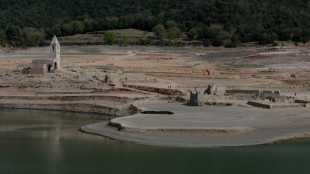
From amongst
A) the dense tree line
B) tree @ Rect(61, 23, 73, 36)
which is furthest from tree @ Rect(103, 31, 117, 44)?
tree @ Rect(61, 23, 73, 36)

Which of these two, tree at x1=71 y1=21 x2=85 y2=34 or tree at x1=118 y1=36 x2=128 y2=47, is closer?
tree at x1=118 y1=36 x2=128 y2=47

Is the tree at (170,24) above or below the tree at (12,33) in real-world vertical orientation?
above

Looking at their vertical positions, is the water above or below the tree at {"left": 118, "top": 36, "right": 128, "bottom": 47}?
below

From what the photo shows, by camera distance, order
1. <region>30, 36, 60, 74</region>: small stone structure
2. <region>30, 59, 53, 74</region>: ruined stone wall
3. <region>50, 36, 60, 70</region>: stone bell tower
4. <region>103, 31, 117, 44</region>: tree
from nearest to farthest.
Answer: <region>30, 59, 53, 74</region>: ruined stone wall
<region>30, 36, 60, 74</region>: small stone structure
<region>50, 36, 60, 70</region>: stone bell tower
<region>103, 31, 117, 44</region>: tree

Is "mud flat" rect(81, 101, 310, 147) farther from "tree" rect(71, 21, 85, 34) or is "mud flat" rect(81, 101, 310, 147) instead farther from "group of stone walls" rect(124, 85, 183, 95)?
"tree" rect(71, 21, 85, 34)

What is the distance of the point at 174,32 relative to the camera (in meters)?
120

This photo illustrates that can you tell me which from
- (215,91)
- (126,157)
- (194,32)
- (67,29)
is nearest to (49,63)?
(215,91)

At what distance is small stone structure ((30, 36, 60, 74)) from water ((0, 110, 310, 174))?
24276 mm

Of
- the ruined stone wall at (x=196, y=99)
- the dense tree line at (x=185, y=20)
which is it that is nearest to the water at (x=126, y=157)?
the ruined stone wall at (x=196, y=99)

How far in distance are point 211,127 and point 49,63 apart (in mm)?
30172

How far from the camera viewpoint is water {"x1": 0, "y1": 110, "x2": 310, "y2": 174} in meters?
27.1

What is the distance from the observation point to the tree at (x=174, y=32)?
119812 millimetres

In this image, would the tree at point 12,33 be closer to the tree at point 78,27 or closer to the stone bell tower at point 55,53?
the tree at point 78,27

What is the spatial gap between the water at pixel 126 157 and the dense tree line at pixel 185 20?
8273 cm
